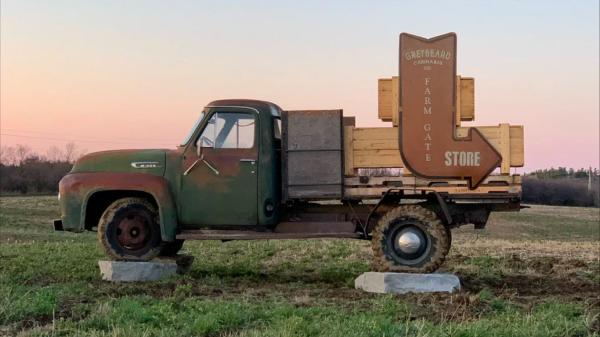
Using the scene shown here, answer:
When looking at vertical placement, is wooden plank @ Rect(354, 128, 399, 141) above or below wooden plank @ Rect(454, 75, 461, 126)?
below

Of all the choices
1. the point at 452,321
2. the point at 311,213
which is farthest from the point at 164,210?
the point at 452,321

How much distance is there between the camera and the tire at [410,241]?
7879 millimetres

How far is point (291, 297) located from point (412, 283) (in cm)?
156

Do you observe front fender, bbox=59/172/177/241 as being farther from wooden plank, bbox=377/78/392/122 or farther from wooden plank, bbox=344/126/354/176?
wooden plank, bbox=377/78/392/122

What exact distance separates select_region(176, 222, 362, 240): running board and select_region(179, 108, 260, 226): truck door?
0.45ft

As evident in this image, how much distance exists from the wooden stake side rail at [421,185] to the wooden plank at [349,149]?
13 centimetres

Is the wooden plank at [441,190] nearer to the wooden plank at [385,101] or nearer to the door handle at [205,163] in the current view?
the wooden plank at [385,101]

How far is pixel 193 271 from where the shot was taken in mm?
9109

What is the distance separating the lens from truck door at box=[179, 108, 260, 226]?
26.8ft

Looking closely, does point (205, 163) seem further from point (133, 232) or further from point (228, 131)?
point (133, 232)

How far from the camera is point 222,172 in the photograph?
816 cm

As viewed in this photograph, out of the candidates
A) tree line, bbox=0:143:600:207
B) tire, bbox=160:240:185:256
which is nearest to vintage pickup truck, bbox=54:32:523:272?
tire, bbox=160:240:185:256

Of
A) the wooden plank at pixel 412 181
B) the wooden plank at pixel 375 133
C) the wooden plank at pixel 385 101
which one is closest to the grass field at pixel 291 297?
the wooden plank at pixel 412 181

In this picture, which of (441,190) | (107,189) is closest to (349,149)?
(441,190)
